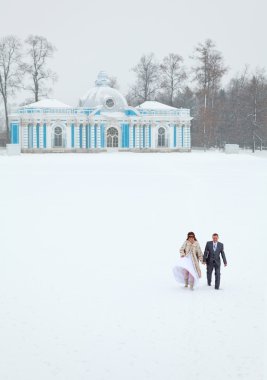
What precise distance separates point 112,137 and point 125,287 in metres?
44.0

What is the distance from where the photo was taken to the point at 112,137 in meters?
55.6

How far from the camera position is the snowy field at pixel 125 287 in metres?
8.59

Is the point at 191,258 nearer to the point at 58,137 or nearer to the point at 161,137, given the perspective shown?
the point at 58,137

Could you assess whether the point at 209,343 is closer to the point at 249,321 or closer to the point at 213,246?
the point at 249,321

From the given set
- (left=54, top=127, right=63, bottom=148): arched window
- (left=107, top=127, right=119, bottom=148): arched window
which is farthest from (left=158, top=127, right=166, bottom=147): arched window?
(left=54, top=127, right=63, bottom=148): arched window

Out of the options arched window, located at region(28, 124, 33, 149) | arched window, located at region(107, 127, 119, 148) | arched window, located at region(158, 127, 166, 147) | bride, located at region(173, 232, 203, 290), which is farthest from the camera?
arched window, located at region(158, 127, 166, 147)

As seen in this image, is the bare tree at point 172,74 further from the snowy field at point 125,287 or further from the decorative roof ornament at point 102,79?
the snowy field at point 125,287

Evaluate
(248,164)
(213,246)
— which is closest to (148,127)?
(248,164)

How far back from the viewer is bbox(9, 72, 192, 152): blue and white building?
53.5 m

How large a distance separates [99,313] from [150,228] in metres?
6.95

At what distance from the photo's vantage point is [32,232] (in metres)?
16.7

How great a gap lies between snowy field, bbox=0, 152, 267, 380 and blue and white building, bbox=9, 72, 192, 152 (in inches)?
1157

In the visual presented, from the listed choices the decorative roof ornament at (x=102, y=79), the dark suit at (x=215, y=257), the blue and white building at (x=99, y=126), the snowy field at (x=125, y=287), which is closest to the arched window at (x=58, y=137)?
the blue and white building at (x=99, y=126)

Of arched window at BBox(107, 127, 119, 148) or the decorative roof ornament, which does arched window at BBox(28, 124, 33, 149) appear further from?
the decorative roof ornament
